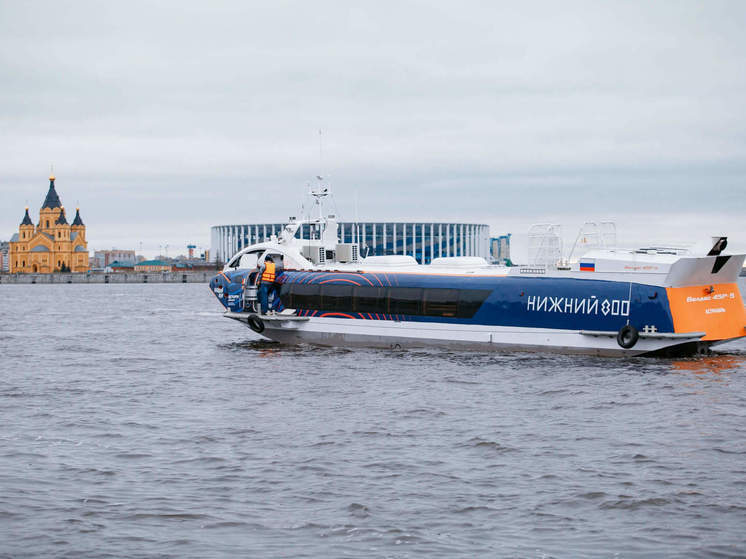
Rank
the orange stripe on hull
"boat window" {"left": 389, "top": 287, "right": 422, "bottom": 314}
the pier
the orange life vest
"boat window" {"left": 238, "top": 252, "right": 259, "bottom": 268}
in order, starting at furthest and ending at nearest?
the pier, "boat window" {"left": 238, "top": 252, "right": 259, "bottom": 268}, the orange life vest, "boat window" {"left": 389, "top": 287, "right": 422, "bottom": 314}, the orange stripe on hull

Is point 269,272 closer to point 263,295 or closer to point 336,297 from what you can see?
point 263,295

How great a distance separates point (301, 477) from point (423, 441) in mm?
3010

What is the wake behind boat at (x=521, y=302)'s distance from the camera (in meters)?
→ 24.9

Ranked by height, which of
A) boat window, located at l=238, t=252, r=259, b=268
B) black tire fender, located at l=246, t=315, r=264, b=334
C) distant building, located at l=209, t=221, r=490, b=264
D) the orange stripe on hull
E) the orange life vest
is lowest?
black tire fender, located at l=246, t=315, r=264, b=334

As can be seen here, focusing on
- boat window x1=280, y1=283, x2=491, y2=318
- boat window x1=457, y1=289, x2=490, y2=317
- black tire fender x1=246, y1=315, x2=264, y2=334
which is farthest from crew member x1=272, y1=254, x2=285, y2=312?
boat window x1=457, y1=289, x2=490, y2=317

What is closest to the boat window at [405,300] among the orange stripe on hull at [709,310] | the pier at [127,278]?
the orange stripe on hull at [709,310]

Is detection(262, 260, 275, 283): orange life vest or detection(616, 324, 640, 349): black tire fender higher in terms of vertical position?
detection(262, 260, 275, 283): orange life vest

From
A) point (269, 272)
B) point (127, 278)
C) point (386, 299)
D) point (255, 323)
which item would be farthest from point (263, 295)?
point (127, 278)

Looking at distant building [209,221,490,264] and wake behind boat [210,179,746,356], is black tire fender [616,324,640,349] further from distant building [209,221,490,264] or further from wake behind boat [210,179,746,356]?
distant building [209,221,490,264]

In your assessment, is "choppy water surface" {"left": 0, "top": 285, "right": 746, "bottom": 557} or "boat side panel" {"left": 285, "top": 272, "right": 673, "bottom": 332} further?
"boat side panel" {"left": 285, "top": 272, "right": 673, "bottom": 332}

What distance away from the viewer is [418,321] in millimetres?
28656

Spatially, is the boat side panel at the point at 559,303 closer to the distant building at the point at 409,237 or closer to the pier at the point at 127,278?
the distant building at the point at 409,237

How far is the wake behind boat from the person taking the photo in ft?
81.6

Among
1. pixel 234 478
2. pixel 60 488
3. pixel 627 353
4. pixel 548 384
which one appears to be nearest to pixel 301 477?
pixel 234 478
